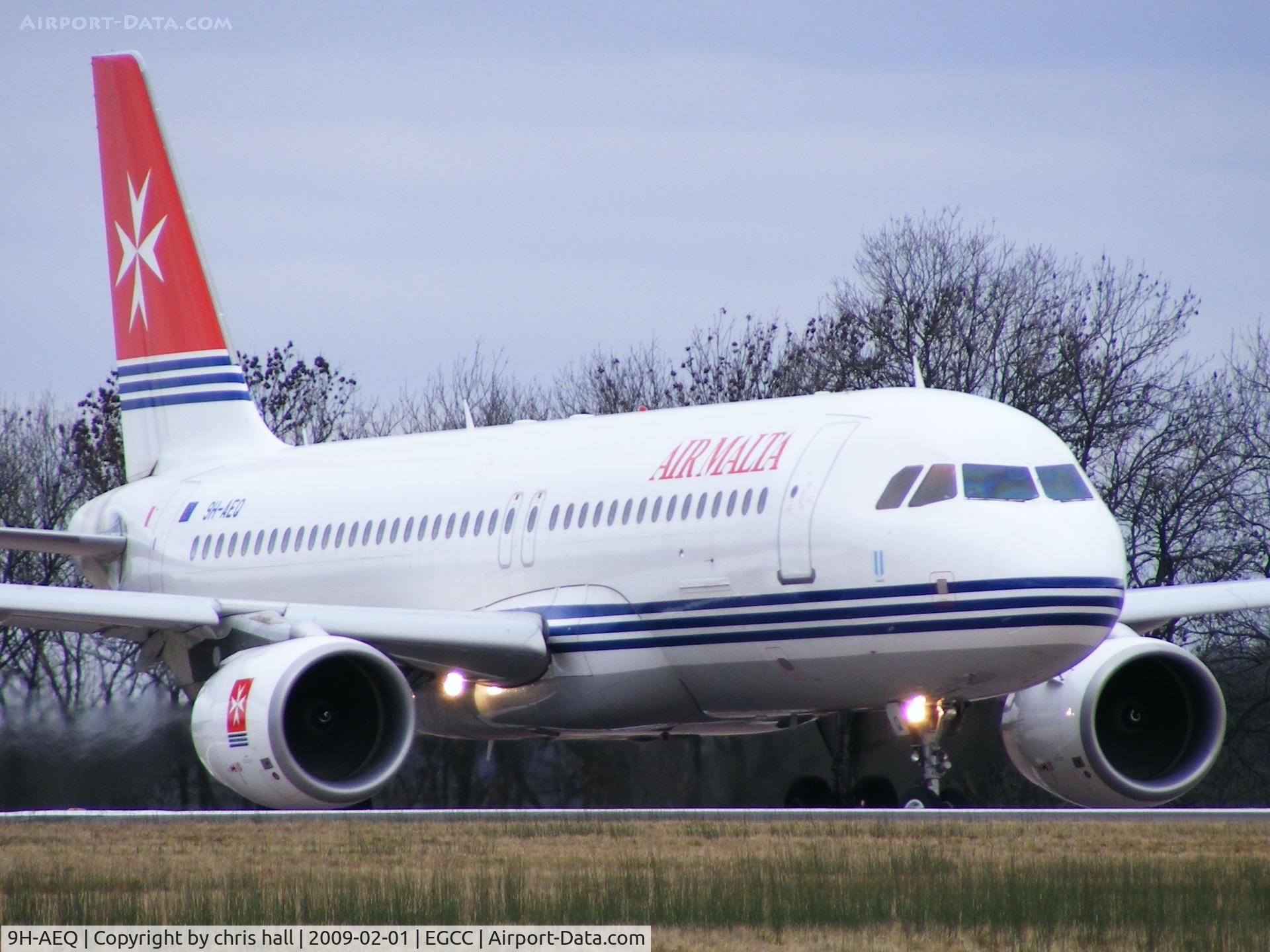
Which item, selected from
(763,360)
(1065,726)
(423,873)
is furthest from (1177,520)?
(423,873)

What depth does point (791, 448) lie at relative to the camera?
742 inches

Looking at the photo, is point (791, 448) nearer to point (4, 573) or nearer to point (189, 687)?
point (189, 687)

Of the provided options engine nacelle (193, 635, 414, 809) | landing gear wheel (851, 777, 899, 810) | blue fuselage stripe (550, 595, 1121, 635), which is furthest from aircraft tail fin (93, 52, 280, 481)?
landing gear wheel (851, 777, 899, 810)

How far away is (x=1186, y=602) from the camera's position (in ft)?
69.6

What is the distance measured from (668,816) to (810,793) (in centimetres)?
450

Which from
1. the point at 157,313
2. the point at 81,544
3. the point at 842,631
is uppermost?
the point at 157,313

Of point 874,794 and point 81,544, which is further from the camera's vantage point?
point 81,544

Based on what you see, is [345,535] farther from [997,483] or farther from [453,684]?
[997,483]

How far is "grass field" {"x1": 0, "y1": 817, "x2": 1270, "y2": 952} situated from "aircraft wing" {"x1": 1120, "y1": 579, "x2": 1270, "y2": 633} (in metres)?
4.49

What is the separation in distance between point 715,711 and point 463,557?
129 inches

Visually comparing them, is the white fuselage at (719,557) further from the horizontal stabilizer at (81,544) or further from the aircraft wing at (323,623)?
the horizontal stabilizer at (81,544)

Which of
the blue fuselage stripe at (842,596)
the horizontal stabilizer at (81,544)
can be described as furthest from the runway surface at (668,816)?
the horizontal stabilizer at (81,544)

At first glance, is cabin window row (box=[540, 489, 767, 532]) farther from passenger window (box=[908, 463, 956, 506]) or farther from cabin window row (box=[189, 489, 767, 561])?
passenger window (box=[908, 463, 956, 506])

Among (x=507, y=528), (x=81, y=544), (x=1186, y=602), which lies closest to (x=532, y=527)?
(x=507, y=528)
